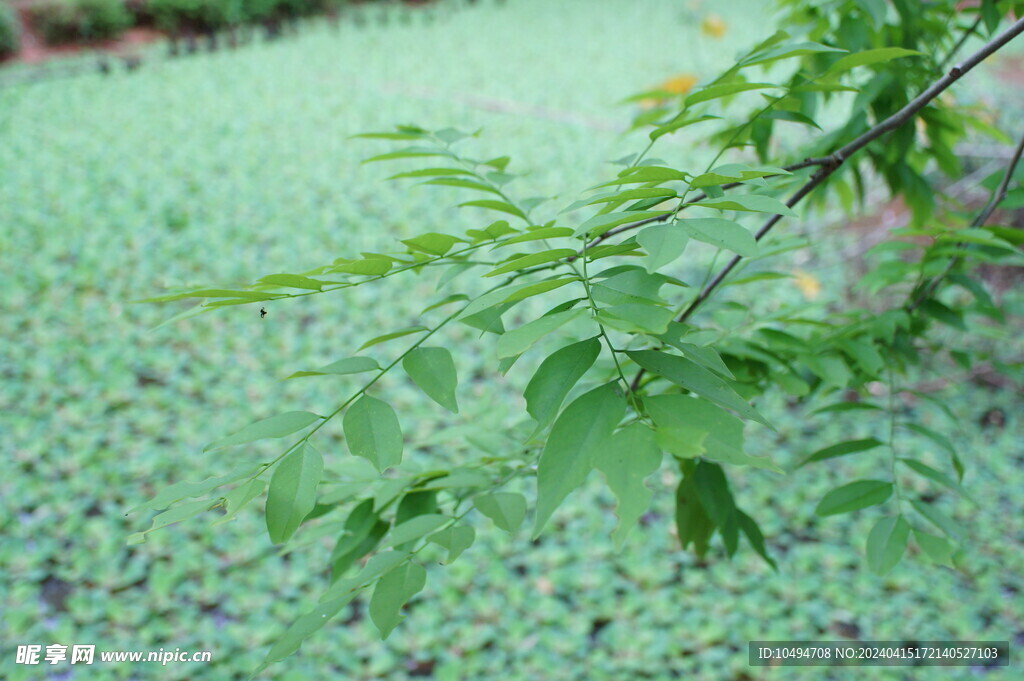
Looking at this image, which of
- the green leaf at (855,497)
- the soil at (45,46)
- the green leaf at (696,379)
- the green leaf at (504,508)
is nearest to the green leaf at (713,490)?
the green leaf at (855,497)

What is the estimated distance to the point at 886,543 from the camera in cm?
86

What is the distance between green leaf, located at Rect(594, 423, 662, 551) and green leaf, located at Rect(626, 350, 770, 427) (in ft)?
0.20

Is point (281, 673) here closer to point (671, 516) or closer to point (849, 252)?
point (671, 516)

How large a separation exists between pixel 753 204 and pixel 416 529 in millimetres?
455

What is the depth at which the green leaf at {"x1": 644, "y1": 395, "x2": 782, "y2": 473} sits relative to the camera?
0.48 meters

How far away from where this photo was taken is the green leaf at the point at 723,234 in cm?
54

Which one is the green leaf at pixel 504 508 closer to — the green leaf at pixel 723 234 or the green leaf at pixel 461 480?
the green leaf at pixel 461 480

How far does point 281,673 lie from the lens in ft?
6.25

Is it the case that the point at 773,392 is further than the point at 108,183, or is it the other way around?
the point at 108,183

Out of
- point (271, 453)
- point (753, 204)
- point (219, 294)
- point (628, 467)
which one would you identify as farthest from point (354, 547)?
point (271, 453)

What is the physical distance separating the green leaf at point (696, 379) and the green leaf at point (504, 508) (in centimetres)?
26

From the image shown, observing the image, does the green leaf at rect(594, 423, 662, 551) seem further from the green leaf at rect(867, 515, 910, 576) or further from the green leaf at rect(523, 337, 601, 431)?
the green leaf at rect(867, 515, 910, 576)

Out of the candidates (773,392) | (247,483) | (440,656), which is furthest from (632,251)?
(773,392)

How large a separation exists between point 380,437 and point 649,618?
1.75m
